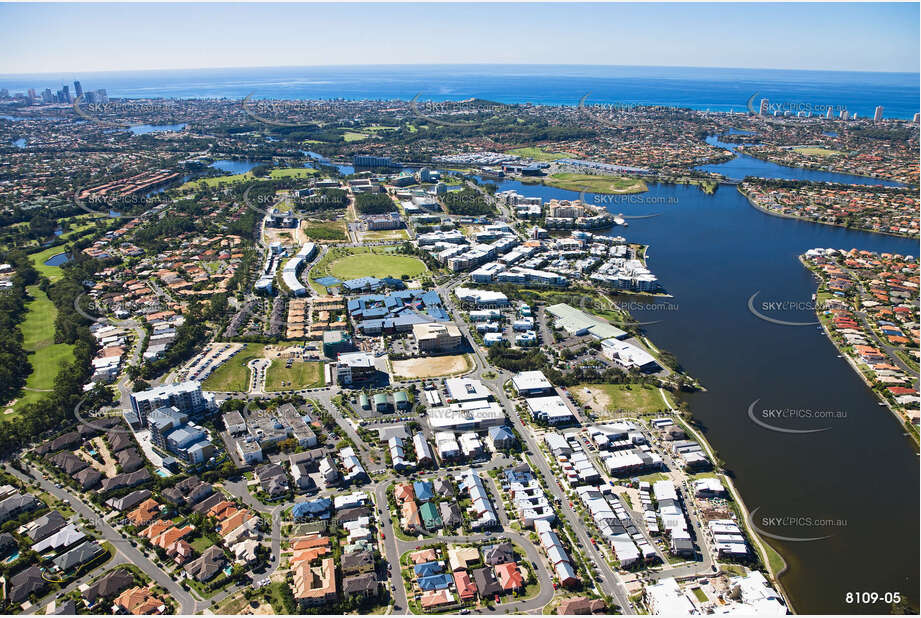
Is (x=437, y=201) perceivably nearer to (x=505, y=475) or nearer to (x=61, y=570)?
(x=505, y=475)

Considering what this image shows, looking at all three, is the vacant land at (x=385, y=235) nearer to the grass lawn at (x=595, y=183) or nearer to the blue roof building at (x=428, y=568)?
the grass lawn at (x=595, y=183)

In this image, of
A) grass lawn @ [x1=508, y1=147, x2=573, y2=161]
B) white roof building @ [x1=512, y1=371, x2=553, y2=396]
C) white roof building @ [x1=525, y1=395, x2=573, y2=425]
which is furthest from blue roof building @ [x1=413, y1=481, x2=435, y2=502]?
grass lawn @ [x1=508, y1=147, x2=573, y2=161]

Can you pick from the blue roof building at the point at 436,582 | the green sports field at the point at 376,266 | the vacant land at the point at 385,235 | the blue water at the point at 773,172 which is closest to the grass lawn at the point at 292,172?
the vacant land at the point at 385,235

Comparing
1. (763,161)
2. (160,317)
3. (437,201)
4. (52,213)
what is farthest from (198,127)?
(763,161)

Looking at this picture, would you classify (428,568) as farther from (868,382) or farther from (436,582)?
(868,382)

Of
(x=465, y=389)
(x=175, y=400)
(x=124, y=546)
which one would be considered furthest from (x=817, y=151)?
(x=124, y=546)

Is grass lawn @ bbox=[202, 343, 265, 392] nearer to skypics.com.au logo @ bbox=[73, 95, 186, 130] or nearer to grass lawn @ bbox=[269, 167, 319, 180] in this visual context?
grass lawn @ bbox=[269, 167, 319, 180]
